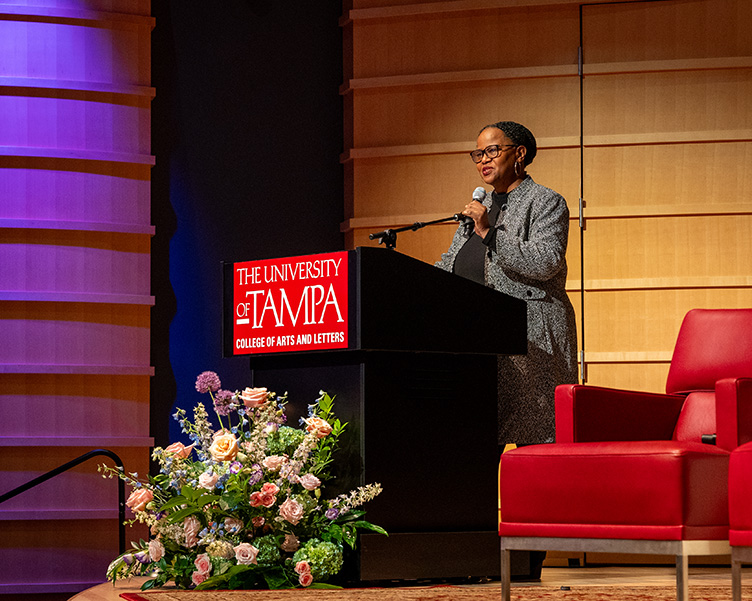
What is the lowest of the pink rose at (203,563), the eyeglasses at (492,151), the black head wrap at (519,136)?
the pink rose at (203,563)

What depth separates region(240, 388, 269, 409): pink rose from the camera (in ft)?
9.39

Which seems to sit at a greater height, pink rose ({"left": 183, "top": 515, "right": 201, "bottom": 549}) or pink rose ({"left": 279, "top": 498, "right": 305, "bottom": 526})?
pink rose ({"left": 279, "top": 498, "right": 305, "bottom": 526})

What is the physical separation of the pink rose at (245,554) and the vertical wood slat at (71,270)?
5.59 feet

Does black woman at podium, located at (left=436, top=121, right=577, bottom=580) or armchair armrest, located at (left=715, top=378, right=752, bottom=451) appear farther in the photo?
black woman at podium, located at (left=436, top=121, right=577, bottom=580)

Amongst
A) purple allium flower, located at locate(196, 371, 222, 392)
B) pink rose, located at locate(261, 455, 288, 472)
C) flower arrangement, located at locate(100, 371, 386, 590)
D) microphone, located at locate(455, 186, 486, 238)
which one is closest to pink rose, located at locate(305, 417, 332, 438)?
flower arrangement, located at locate(100, 371, 386, 590)

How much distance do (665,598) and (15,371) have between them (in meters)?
2.74

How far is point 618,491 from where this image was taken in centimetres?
229

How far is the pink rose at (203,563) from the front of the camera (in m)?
2.69

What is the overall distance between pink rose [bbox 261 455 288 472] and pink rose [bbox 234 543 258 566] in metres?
0.21

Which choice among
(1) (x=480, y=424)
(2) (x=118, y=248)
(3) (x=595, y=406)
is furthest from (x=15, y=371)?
(3) (x=595, y=406)

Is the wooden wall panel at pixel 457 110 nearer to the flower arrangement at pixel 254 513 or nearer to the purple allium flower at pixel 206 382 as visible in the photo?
the purple allium flower at pixel 206 382

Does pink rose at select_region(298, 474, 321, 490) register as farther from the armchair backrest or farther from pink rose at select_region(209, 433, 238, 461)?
the armchair backrest

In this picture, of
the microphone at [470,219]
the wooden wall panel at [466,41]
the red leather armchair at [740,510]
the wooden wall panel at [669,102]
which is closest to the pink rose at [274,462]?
the microphone at [470,219]

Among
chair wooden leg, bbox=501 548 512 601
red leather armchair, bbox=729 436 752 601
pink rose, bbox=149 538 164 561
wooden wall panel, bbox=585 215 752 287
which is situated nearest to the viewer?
red leather armchair, bbox=729 436 752 601
